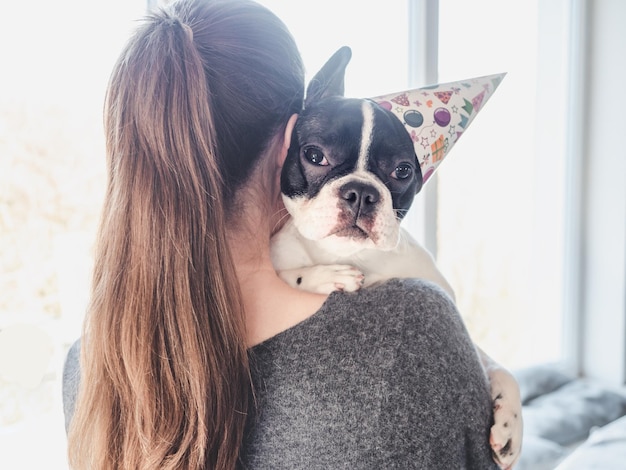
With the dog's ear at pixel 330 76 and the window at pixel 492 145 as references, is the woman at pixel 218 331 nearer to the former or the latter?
the dog's ear at pixel 330 76

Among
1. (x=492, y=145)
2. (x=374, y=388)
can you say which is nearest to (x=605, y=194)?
(x=492, y=145)

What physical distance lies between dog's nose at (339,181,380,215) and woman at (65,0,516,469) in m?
0.20

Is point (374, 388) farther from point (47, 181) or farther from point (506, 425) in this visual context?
point (47, 181)

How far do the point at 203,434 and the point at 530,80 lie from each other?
2.92 m

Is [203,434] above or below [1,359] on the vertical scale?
above

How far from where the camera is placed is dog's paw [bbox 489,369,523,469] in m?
0.89

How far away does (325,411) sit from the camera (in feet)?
2.60

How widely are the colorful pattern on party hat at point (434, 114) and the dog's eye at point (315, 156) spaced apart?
0.45 ft

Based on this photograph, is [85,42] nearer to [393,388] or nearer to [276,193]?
[276,193]

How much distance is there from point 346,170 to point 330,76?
0.58 feet

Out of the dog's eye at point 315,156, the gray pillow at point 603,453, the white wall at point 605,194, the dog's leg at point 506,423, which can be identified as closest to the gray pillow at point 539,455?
the gray pillow at point 603,453

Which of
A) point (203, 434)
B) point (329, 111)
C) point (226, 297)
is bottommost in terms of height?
point (203, 434)

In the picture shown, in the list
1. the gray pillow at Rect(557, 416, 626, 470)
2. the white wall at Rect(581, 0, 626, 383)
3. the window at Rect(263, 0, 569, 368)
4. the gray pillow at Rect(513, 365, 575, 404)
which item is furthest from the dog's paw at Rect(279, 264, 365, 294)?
the white wall at Rect(581, 0, 626, 383)

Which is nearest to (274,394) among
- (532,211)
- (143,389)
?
(143,389)
